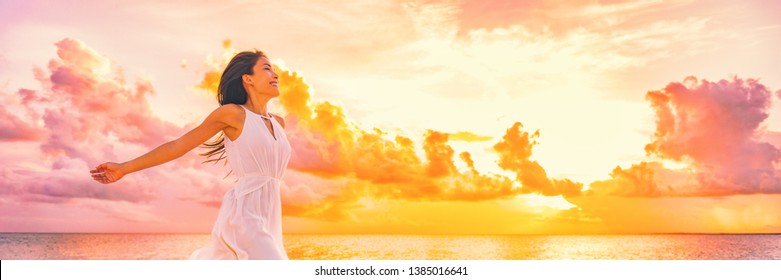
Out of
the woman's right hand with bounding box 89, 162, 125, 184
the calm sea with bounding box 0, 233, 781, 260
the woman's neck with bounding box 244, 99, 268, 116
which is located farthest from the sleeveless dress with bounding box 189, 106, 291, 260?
the calm sea with bounding box 0, 233, 781, 260

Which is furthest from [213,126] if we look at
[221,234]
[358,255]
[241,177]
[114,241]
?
[114,241]

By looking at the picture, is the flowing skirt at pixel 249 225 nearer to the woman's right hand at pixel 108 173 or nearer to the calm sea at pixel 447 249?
the woman's right hand at pixel 108 173

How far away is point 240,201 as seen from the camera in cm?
461

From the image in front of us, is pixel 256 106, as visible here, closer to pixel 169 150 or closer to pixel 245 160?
pixel 245 160

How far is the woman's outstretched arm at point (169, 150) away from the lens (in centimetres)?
458

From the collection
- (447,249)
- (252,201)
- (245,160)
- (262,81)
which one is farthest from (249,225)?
(447,249)

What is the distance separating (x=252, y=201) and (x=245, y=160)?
251mm

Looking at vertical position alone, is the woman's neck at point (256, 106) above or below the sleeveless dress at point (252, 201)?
above

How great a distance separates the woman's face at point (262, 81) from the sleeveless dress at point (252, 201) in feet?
0.63

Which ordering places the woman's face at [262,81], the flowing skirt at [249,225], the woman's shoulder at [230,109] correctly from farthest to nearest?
the woman's face at [262,81], the woman's shoulder at [230,109], the flowing skirt at [249,225]

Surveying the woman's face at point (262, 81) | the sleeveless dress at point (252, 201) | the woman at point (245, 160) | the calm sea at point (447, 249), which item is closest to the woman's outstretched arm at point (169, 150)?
the woman at point (245, 160)

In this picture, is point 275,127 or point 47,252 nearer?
point 275,127
